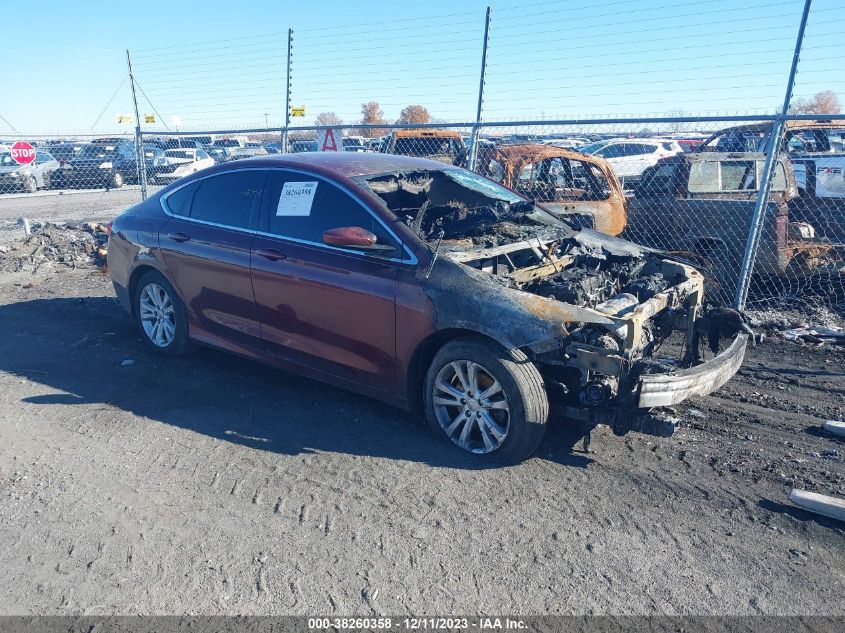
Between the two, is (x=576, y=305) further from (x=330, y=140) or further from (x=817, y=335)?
(x=330, y=140)

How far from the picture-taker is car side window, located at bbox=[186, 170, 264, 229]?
526cm

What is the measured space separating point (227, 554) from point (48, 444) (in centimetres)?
192

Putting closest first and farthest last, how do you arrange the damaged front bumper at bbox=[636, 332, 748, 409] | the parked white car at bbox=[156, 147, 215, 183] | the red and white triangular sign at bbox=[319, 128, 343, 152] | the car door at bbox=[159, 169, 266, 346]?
the damaged front bumper at bbox=[636, 332, 748, 409] < the car door at bbox=[159, 169, 266, 346] < the red and white triangular sign at bbox=[319, 128, 343, 152] < the parked white car at bbox=[156, 147, 215, 183]

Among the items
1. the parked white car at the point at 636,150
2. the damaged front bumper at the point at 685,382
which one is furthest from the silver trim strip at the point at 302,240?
the parked white car at the point at 636,150

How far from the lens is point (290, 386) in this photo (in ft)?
17.9

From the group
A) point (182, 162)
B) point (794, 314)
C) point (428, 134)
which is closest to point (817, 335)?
point (794, 314)

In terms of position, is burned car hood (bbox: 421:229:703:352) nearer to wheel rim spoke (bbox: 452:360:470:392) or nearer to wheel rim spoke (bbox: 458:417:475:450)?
wheel rim spoke (bbox: 452:360:470:392)

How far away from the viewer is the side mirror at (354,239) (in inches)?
172

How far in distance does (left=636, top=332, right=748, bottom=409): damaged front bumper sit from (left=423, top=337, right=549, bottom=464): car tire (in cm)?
57

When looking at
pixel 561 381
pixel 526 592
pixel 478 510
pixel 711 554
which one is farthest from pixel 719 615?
pixel 561 381

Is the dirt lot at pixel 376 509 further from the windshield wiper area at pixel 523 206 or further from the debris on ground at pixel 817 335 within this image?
the windshield wiper area at pixel 523 206

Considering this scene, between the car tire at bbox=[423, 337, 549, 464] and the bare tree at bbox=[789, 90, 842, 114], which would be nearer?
the car tire at bbox=[423, 337, 549, 464]

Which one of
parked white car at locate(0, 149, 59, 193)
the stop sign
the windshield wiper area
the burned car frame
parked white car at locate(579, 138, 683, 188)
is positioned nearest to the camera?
the windshield wiper area

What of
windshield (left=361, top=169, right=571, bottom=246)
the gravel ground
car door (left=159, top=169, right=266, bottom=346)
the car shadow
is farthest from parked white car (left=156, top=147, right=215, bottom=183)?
windshield (left=361, top=169, right=571, bottom=246)
